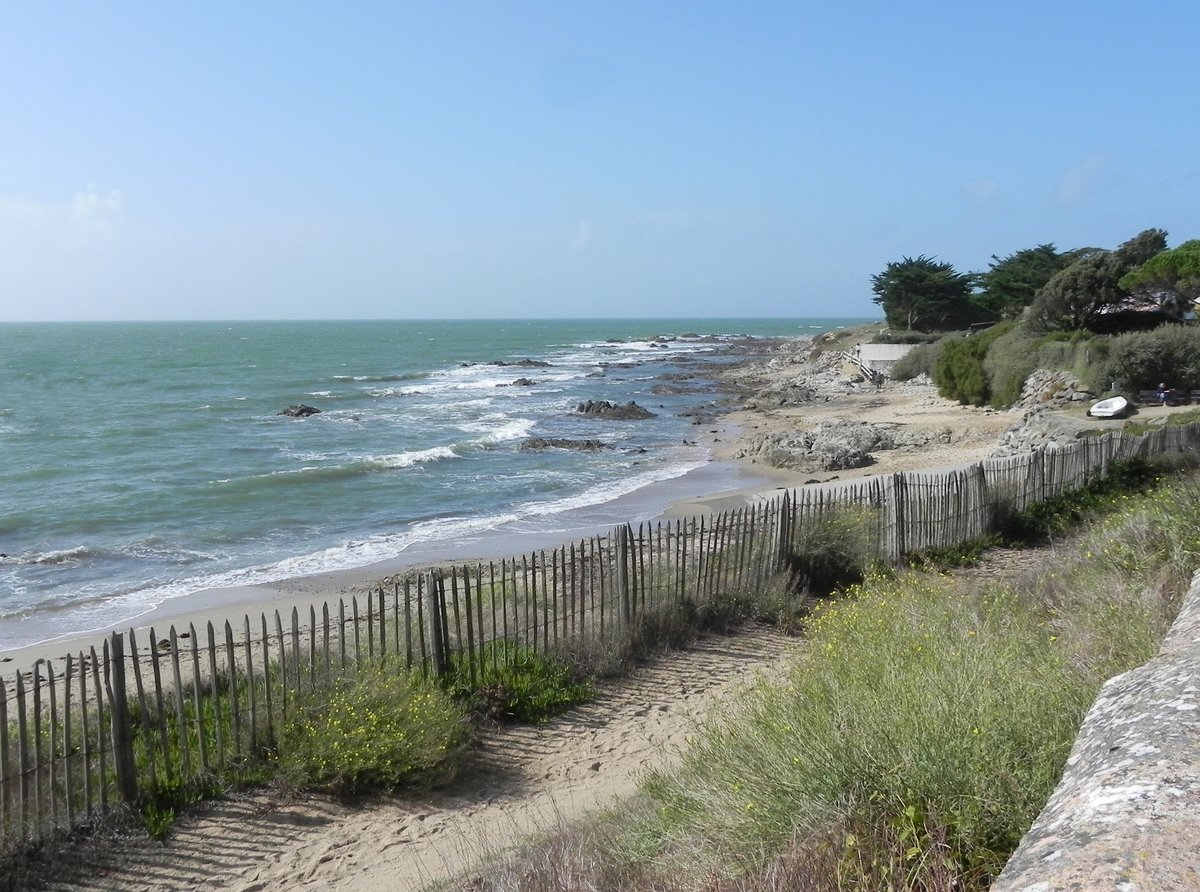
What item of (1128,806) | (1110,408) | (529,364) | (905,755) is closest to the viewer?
(1128,806)

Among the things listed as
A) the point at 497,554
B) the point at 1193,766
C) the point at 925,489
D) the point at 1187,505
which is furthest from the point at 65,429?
the point at 1193,766

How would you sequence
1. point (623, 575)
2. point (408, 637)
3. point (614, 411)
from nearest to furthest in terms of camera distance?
point (408, 637), point (623, 575), point (614, 411)

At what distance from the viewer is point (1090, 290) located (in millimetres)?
37781

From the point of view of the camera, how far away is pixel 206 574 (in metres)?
18.0

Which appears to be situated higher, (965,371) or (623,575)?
(965,371)

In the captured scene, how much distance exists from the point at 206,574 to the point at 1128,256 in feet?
117

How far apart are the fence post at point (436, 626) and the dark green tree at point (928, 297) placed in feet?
205

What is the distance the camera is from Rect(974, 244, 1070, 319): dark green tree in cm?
5609

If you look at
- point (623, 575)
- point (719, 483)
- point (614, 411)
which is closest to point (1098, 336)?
point (719, 483)

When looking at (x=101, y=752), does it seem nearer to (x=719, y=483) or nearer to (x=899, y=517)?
(x=899, y=517)

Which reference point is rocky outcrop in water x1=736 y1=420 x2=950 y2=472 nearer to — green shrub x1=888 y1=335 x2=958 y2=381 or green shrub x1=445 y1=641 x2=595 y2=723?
green shrub x1=888 y1=335 x2=958 y2=381

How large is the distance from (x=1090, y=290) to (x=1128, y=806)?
132 feet

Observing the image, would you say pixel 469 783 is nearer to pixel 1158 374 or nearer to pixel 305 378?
pixel 1158 374

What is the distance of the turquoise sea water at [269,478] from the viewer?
1861cm
